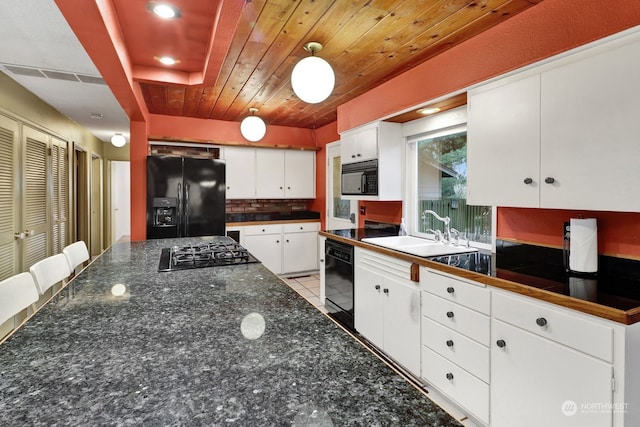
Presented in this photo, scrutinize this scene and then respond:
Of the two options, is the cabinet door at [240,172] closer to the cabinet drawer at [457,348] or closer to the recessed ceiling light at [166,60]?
the recessed ceiling light at [166,60]

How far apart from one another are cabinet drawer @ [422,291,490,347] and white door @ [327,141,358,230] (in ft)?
8.03

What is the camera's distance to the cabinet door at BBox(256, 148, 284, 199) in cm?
497

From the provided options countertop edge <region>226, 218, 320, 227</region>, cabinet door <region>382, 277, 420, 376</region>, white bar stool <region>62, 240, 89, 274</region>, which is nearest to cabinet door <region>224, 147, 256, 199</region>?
countertop edge <region>226, 218, 320, 227</region>

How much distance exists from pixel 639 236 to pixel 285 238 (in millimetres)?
3973

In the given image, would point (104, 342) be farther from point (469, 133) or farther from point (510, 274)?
point (469, 133)

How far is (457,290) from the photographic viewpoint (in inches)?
72.9

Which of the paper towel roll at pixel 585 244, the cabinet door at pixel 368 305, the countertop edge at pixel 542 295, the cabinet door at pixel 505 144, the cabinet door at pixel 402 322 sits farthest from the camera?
the cabinet door at pixel 368 305

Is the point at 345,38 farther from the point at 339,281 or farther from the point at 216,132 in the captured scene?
the point at 216,132

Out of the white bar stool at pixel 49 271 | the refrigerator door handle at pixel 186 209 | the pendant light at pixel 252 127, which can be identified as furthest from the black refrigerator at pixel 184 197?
Answer: the white bar stool at pixel 49 271

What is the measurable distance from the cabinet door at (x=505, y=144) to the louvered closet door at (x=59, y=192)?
4.62 m

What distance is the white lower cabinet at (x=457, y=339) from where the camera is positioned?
1704 mm

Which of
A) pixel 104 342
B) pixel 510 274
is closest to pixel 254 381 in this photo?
pixel 104 342

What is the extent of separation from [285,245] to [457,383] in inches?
134

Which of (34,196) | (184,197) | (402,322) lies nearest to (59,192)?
(34,196)
